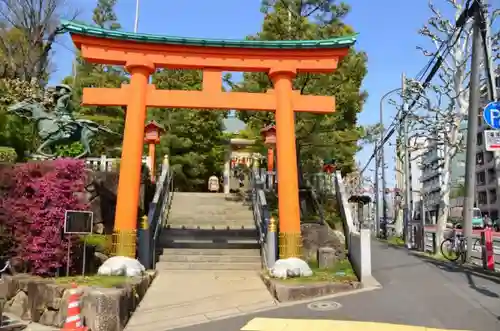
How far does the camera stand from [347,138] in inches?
856

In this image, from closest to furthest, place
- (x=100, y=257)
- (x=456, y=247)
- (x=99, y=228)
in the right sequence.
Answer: (x=100, y=257)
(x=99, y=228)
(x=456, y=247)

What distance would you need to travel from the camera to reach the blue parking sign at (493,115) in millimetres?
9258

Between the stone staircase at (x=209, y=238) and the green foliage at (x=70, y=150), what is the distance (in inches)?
171

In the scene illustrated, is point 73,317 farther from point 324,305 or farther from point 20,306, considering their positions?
point 324,305

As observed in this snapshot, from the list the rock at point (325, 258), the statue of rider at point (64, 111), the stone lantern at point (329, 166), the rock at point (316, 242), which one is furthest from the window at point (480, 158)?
the statue of rider at point (64, 111)

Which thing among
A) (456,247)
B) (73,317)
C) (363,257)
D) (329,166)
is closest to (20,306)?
(73,317)

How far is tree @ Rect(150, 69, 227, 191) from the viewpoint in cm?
2706

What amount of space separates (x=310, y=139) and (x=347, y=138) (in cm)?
444

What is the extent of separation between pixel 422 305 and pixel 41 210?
8.03m

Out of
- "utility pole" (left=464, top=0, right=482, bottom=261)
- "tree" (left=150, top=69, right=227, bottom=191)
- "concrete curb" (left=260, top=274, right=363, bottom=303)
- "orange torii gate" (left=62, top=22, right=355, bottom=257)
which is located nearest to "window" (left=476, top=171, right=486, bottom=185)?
"tree" (left=150, top=69, right=227, bottom=191)

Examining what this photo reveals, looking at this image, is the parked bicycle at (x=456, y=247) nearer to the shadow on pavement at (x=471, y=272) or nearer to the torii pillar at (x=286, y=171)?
the shadow on pavement at (x=471, y=272)

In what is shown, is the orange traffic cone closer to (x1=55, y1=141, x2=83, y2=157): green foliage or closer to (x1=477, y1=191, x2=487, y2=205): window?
(x1=55, y1=141, x2=83, y2=157): green foliage

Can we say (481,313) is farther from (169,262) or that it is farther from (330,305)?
(169,262)

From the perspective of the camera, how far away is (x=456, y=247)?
47.5ft
